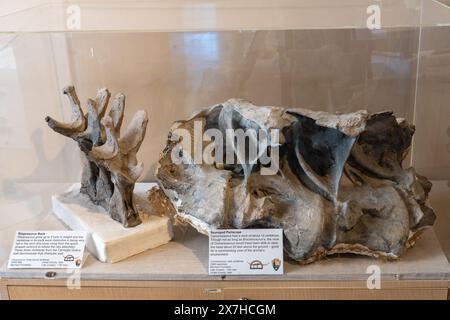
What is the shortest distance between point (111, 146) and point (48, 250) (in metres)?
0.23

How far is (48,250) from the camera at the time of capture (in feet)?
3.28

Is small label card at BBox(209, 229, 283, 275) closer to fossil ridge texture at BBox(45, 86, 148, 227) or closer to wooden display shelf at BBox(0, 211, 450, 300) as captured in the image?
wooden display shelf at BBox(0, 211, 450, 300)

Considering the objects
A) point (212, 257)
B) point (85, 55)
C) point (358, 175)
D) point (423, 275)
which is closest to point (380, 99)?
point (358, 175)

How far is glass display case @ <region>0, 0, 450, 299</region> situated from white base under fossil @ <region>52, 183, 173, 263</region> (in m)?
0.03

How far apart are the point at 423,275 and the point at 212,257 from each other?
0.37 metres

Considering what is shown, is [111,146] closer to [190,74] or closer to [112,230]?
[112,230]

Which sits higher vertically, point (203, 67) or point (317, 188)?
point (203, 67)

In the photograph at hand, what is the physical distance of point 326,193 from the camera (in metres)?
0.96

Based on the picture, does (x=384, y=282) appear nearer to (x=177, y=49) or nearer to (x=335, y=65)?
(x=335, y=65)

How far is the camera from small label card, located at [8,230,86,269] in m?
0.99

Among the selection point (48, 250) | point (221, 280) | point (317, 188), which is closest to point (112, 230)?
point (48, 250)

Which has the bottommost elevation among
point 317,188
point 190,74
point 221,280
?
point 221,280

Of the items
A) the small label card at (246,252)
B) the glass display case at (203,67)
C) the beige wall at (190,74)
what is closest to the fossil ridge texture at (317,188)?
the small label card at (246,252)

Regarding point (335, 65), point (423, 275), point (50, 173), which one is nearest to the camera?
point (423, 275)
